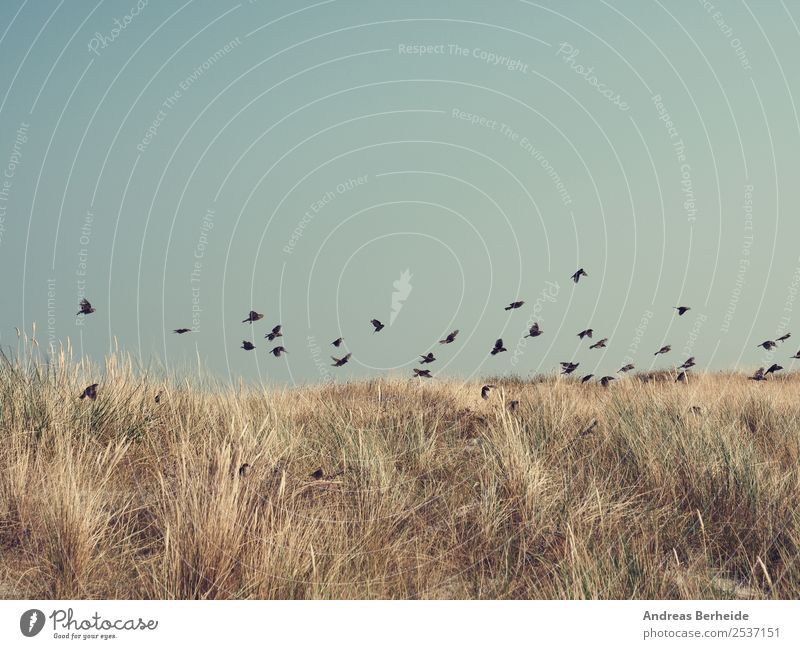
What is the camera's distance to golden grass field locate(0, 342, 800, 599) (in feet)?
16.8

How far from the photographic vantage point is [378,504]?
6.30 metres

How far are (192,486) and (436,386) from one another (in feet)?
27.3

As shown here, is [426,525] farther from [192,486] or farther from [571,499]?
[192,486]

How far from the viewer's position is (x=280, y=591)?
4953mm
